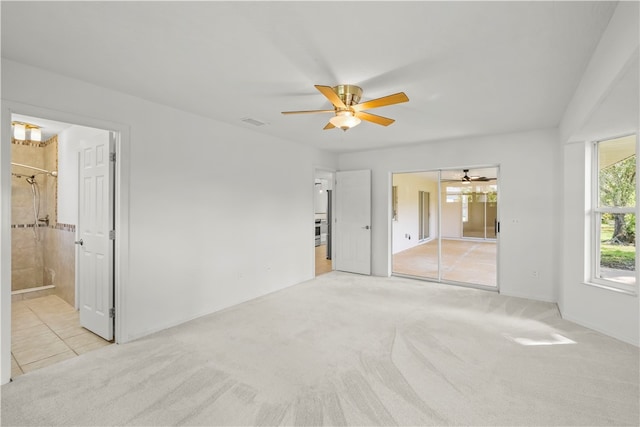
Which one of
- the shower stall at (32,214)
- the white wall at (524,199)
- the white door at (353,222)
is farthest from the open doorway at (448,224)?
the shower stall at (32,214)

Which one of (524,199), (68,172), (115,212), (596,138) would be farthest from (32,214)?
(596,138)

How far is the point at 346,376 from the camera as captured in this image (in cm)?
230

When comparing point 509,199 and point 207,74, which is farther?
point 509,199

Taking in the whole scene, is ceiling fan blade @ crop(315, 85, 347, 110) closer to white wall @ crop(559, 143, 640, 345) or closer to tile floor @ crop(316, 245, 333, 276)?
white wall @ crop(559, 143, 640, 345)

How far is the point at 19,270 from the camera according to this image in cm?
447

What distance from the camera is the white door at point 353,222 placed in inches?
225

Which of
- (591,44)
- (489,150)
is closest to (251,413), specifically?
(591,44)

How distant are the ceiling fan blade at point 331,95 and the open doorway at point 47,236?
230 centimetres

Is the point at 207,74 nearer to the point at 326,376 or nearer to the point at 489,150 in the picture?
the point at 326,376

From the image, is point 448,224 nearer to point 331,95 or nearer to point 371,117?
point 371,117

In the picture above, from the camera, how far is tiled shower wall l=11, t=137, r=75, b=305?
436cm

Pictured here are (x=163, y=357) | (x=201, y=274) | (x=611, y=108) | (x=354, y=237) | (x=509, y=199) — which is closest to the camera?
(x=611, y=108)

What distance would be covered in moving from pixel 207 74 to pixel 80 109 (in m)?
1.21

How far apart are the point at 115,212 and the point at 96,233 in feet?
1.37
